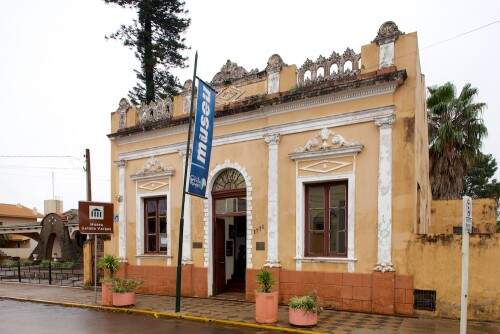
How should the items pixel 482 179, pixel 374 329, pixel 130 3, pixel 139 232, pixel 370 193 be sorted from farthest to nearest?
pixel 482 179 < pixel 130 3 < pixel 139 232 < pixel 370 193 < pixel 374 329

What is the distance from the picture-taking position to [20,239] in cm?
5209

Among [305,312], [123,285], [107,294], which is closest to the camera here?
[305,312]

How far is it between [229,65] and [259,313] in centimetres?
746

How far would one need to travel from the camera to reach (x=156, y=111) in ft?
51.6

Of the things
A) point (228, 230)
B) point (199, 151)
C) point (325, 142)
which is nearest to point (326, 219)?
point (325, 142)

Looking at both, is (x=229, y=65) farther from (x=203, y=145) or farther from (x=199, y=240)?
(x=199, y=240)

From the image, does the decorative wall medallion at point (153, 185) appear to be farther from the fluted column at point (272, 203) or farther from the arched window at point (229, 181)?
the fluted column at point (272, 203)

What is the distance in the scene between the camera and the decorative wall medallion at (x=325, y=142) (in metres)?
11.5

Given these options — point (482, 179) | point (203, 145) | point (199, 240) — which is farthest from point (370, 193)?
point (482, 179)

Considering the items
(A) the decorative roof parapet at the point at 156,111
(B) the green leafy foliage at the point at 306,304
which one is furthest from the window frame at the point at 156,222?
(B) the green leafy foliage at the point at 306,304

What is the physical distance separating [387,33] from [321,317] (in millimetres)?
6672

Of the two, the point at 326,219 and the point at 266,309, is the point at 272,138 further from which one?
the point at 266,309

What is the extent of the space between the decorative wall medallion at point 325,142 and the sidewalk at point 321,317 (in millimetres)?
3935

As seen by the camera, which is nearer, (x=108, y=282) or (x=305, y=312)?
(x=305, y=312)
